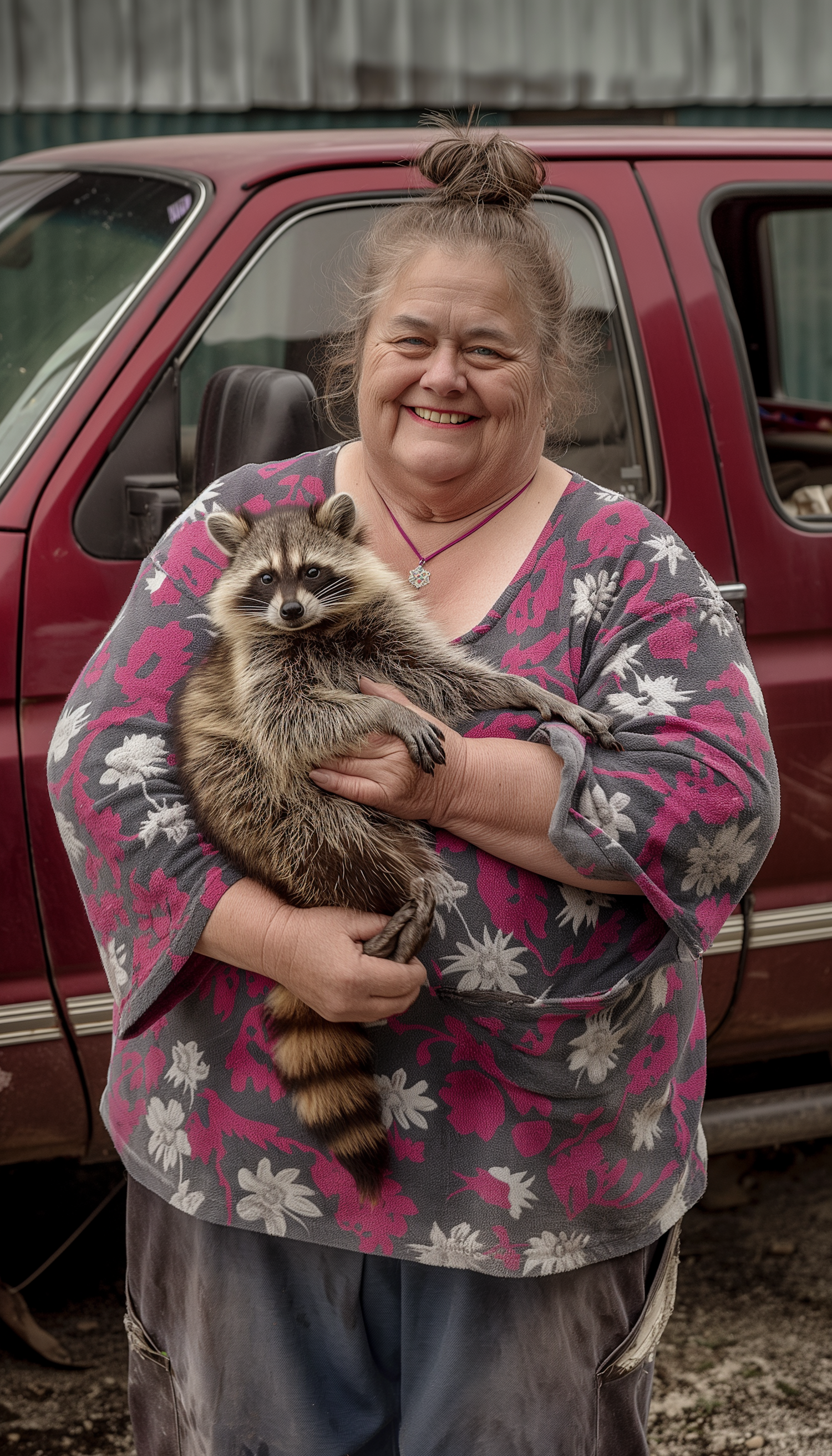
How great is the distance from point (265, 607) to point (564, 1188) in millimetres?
1023

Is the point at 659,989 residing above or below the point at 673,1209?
above

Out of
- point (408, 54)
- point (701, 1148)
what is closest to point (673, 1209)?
point (701, 1148)

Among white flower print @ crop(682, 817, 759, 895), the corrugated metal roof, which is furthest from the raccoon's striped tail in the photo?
the corrugated metal roof

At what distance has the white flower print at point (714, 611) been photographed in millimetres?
1869

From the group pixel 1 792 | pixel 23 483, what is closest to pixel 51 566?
pixel 23 483

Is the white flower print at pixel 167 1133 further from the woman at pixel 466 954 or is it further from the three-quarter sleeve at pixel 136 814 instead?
the three-quarter sleeve at pixel 136 814

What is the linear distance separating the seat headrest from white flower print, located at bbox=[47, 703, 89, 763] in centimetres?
112

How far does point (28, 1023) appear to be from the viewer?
287 cm

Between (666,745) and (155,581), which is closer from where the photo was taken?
(666,745)

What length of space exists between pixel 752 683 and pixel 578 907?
40 cm

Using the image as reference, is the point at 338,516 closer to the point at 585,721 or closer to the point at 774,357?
the point at 585,721

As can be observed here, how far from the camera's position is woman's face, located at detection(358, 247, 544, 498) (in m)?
1.96

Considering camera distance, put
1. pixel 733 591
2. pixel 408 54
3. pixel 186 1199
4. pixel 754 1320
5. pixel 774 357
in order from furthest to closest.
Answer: pixel 408 54
pixel 774 357
pixel 754 1320
pixel 733 591
pixel 186 1199

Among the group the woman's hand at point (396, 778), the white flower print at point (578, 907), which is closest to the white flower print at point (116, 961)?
the woman's hand at point (396, 778)
